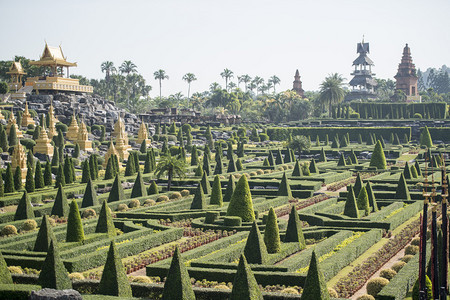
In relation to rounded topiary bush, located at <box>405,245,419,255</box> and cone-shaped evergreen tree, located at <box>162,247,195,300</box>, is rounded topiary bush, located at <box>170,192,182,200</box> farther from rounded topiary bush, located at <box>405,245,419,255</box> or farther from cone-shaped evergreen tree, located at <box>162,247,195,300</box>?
cone-shaped evergreen tree, located at <box>162,247,195,300</box>

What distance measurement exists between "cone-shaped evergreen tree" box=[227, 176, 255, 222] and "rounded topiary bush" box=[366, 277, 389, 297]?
13.4 metres

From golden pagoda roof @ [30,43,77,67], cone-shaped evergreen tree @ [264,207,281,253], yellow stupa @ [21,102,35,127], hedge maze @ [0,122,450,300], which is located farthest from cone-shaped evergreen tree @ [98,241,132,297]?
golden pagoda roof @ [30,43,77,67]

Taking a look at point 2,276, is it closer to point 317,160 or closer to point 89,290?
point 89,290

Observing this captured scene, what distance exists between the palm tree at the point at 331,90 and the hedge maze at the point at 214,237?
192ft

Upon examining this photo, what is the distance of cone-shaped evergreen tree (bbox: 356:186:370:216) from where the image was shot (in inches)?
1559

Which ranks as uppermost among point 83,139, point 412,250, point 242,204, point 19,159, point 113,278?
point 83,139

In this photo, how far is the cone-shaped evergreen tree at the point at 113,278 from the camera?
20.6 m

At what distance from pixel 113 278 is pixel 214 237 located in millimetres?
12798

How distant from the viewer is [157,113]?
4550 inches

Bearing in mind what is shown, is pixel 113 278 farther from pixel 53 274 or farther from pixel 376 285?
pixel 376 285

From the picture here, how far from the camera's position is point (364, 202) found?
3972cm

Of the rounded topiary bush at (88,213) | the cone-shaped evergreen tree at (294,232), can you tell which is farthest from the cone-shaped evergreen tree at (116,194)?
the cone-shaped evergreen tree at (294,232)

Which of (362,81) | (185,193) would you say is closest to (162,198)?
(185,193)

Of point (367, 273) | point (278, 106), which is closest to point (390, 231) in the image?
point (367, 273)
